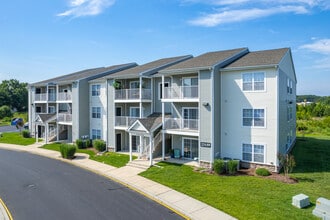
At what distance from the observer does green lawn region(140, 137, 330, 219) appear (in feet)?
36.4

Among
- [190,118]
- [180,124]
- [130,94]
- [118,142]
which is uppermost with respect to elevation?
[130,94]

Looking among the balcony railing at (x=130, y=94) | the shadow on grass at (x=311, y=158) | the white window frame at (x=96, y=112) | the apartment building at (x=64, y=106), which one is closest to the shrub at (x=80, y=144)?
the apartment building at (x=64, y=106)

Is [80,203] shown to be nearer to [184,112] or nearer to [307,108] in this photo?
[184,112]

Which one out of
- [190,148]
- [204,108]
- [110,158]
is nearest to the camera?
[204,108]

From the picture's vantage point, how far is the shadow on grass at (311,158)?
59.4 ft

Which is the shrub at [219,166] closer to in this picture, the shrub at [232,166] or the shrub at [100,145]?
the shrub at [232,166]

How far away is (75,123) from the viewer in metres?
28.6

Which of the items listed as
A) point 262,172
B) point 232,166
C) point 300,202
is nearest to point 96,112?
point 232,166

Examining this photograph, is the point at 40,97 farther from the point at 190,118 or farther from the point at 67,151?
the point at 190,118

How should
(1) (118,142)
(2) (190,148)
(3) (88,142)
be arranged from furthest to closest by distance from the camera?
A: (3) (88,142) < (1) (118,142) < (2) (190,148)

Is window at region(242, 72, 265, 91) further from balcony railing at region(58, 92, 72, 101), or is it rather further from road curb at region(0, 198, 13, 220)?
balcony railing at region(58, 92, 72, 101)

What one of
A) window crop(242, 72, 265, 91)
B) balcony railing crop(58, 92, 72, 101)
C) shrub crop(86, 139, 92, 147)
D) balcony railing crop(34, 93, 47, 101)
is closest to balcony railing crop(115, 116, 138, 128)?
shrub crop(86, 139, 92, 147)

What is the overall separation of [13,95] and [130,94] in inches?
2843

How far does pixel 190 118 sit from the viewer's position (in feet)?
69.5
